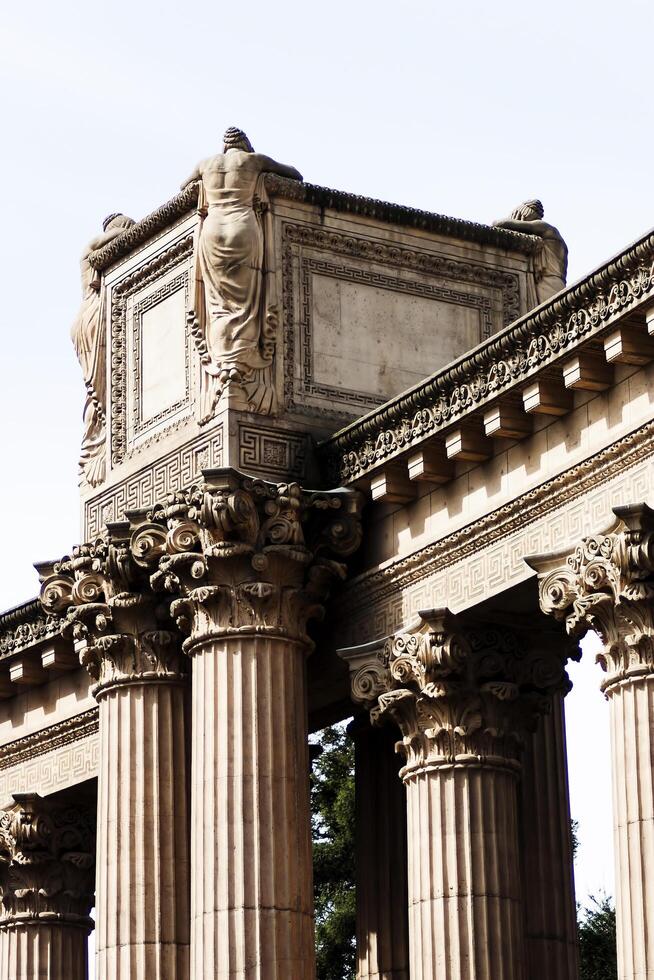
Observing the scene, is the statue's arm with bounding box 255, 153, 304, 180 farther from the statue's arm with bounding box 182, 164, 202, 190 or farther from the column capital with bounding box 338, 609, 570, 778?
the column capital with bounding box 338, 609, 570, 778

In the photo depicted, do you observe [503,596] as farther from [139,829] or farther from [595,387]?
[139,829]

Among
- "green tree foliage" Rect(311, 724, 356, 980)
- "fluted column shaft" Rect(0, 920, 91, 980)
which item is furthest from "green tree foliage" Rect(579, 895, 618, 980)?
"fluted column shaft" Rect(0, 920, 91, 980)

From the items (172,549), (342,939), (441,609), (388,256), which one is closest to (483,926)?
(441,609)

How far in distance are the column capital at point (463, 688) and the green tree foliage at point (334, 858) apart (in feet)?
78.0

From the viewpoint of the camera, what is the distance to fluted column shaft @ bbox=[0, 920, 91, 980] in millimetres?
41438

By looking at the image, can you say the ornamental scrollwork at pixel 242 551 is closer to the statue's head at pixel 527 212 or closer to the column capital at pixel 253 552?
the column capital at pixel 253 552

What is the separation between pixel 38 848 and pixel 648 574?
50.8 ft

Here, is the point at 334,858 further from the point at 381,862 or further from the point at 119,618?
the point at 119,618

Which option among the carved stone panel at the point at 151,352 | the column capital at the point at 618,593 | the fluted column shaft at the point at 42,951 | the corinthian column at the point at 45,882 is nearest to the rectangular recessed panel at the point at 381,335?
the carved stone panel at the point at 151,352

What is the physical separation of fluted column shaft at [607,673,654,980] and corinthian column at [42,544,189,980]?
26.9 ft

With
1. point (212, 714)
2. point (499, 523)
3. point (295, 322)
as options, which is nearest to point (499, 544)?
point (499, 523)

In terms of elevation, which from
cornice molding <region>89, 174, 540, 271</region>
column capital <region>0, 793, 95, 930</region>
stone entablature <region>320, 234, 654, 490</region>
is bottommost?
column capital <region>0, 793, 95, 930</region>

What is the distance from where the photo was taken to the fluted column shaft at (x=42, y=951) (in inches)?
1631

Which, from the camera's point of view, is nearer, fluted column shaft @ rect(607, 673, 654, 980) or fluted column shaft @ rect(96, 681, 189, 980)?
fluted column shaft @ rect(607, 673, 654, 980)
